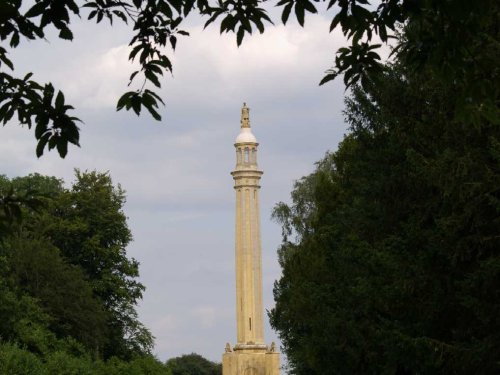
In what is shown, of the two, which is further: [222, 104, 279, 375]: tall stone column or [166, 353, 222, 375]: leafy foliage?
[166, 353, 222, 375]: leafy foliage

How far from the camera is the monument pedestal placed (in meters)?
74.8

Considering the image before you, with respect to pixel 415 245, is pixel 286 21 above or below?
below

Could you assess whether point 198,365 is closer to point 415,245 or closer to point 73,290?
point 73,290

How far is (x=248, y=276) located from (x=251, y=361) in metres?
5.83

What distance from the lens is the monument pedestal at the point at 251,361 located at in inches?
2945

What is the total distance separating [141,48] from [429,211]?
18.3 meters

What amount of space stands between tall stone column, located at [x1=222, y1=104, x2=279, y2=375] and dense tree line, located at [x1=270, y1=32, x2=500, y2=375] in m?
37.0

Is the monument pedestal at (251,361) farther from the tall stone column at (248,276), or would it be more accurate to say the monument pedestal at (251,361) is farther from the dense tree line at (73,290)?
the dense tree line at (73,290)

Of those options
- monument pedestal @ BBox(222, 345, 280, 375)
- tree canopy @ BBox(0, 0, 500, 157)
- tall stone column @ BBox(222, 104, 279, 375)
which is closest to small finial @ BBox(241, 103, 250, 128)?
tall stone column @ BBox(222, 104, 279, 375)

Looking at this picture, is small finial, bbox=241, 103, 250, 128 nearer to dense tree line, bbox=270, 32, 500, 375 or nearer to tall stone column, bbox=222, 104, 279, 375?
tall stone column, bbox=222, 104, 279, 375

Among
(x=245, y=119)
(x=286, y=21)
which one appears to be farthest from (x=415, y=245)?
(x=245, y=119)

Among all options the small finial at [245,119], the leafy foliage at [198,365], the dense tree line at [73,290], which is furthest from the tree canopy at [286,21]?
the leafy foliage at [198,365]

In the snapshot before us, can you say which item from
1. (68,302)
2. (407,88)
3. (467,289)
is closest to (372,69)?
(467,289)

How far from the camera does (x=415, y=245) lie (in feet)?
90.0
